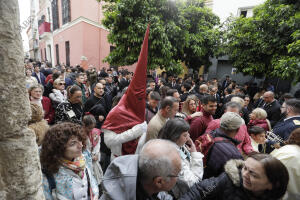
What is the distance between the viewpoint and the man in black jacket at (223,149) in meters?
1.94

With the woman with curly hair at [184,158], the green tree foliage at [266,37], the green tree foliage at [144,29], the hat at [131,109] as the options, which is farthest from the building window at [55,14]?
the woman with curly hair at [184,158]

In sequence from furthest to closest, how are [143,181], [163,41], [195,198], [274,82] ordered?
1. [274,82]
2. [163,41]
3. [195,198]
4. [143,181]

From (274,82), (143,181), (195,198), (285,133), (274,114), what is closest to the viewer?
(143,181)

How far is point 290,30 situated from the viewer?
700 cm

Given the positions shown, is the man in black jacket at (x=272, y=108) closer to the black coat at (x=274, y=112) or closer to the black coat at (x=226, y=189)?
the black coat at (x=274, y=112)

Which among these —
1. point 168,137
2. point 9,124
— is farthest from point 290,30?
point 9,124

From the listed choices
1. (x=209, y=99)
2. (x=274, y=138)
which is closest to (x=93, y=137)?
(x=209, y=99)

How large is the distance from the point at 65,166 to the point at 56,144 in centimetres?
22

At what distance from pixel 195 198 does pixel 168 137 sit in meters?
0.64

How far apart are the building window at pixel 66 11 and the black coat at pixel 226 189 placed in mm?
16410

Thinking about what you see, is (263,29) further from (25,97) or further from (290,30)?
(25,97)

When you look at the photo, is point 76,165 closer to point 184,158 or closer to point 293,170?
point 184,158

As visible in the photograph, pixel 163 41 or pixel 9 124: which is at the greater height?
pixel 163 41

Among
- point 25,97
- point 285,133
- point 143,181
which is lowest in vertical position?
point 285,133
